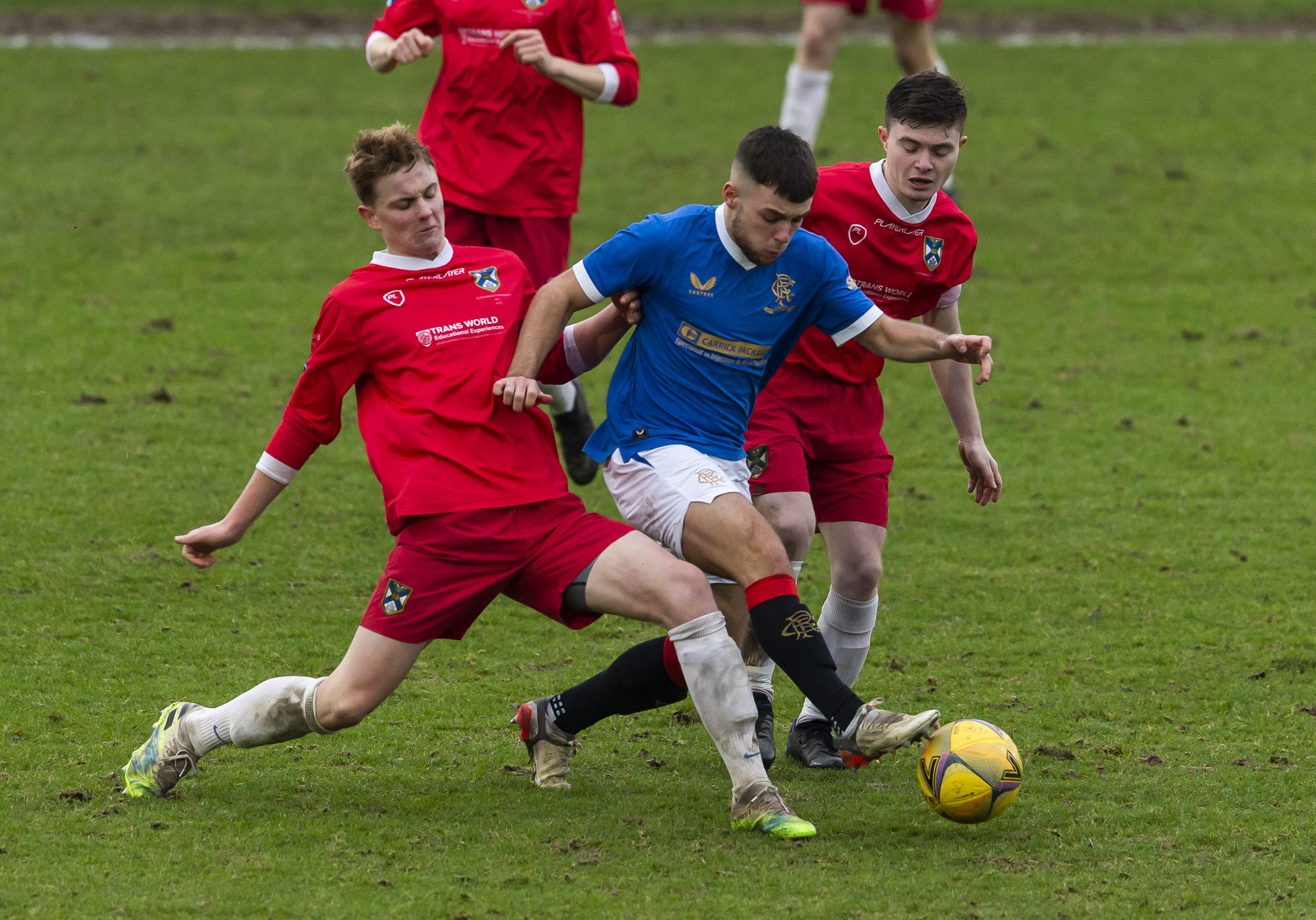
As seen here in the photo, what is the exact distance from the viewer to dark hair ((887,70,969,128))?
4848 mm

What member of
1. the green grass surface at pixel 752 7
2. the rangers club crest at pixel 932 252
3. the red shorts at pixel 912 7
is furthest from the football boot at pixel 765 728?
the green grass surface at pixel 752 7

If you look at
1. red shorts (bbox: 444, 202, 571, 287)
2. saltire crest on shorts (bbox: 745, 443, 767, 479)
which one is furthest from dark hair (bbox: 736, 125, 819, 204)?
red shorts (bbox: 444, 202, 571, 287)

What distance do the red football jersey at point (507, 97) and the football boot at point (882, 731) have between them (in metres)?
3.55

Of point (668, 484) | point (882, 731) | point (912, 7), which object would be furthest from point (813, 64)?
point (882, 731)

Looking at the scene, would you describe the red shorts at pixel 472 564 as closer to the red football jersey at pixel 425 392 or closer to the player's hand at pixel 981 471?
the red football jersey at pixel 425 392

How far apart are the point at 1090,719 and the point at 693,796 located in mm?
Answer: 1486

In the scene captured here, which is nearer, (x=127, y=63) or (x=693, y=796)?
(x=693, y=796)

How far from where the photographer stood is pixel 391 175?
445cm

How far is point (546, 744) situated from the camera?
15.4 feet

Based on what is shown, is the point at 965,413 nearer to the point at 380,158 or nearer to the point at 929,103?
the point at 929,103

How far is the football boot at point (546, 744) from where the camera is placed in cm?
468

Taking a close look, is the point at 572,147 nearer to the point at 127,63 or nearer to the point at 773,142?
the point at 773,142

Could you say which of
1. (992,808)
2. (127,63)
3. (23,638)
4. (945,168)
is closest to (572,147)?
(945,168)

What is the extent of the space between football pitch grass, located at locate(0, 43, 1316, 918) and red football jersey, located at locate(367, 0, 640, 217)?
162cm
